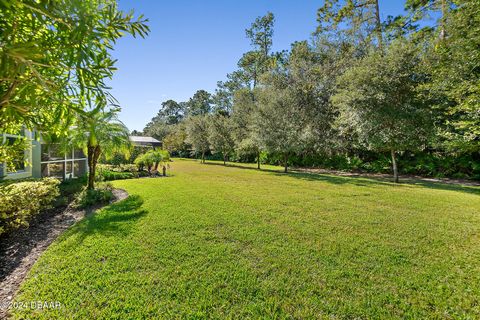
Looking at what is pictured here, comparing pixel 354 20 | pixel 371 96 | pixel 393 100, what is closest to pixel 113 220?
pixel 371 96

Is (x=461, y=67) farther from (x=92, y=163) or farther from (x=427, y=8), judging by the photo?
(x=92, y=163)

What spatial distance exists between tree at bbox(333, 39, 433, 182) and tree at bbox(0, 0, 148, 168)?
12756 mm

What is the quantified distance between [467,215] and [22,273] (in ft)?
34.5

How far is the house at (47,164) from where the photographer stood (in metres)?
8.38

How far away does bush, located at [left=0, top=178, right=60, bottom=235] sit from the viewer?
4523 millimetres

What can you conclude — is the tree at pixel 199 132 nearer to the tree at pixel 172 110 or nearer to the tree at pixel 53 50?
the tree at pixel 53 50

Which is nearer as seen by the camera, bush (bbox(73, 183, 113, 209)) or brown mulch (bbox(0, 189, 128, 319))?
brown mulch (bbox(0, 189, 128, 319))

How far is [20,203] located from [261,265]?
5710 mm

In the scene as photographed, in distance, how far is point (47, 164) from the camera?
33.1ft

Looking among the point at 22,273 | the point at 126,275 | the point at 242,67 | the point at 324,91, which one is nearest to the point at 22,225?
the point at 22,273

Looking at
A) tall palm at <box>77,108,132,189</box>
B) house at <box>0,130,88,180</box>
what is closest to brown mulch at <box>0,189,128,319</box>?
tall palm at <box>77,108,132,189</box>

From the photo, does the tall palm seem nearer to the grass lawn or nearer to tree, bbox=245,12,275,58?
the grass lawn

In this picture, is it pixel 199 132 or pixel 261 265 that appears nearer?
pixel 261 265

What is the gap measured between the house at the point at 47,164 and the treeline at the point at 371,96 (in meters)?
12.2
